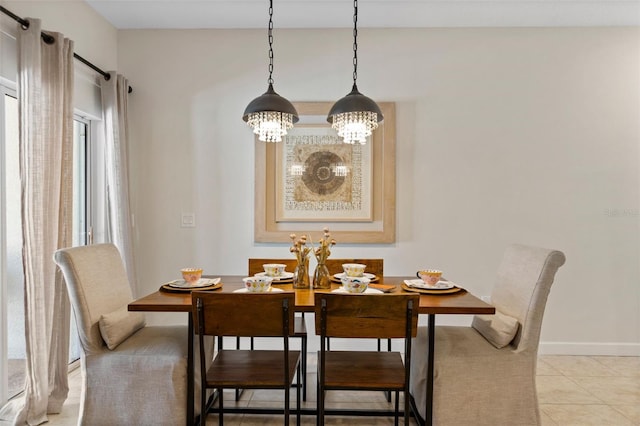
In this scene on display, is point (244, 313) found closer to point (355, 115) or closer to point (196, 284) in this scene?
point (196, 284)

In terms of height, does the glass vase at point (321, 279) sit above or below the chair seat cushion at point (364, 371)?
above

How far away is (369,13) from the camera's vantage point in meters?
3.33

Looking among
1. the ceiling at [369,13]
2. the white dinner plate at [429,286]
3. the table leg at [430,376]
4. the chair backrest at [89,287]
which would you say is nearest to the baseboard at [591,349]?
the white dinner plate at [429,286]

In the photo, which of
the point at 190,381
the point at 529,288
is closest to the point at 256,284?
the point at 190,381

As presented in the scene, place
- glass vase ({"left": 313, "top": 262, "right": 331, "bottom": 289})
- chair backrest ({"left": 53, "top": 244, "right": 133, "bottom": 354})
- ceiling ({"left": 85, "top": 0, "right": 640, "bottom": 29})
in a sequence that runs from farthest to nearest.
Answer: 1. ceiling ({"left": 85, "top": 0, "right": 640, "bottom": 29})
2. glass vase ({"left": 313, "top": 262, "right": 331, "bottom": 289})
3. chair backrest ({"left": 53, "top": 244, "right": 133, "bottom": 354})

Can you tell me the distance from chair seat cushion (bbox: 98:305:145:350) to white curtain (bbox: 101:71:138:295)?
1.03 meters

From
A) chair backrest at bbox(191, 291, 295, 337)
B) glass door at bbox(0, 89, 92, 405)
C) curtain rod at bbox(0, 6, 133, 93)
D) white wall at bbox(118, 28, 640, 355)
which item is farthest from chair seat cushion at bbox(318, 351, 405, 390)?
curtain rod at bbox(0, 6, 133, 93)

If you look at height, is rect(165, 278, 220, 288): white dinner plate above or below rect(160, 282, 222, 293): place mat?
above

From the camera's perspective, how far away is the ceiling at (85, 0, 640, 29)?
319 cm

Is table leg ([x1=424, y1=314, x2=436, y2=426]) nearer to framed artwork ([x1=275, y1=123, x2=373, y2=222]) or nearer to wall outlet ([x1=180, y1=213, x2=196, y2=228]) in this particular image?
framed artwork ([x1=275, y1=123, x2=373, y2=222])

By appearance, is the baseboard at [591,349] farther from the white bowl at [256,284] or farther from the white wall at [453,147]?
the white bowl at [256,284]

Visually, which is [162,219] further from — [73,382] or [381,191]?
[381,191]

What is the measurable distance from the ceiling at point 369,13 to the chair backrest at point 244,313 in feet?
7.54

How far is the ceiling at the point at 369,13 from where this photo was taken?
3.19m
